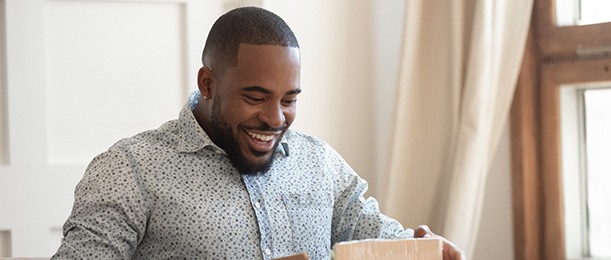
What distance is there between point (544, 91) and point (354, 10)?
0.63m

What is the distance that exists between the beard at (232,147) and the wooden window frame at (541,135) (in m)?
1.13

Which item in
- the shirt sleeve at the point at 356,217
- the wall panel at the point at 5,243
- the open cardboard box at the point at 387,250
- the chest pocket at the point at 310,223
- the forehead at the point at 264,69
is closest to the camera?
the open cardboard box at the point at 387,250

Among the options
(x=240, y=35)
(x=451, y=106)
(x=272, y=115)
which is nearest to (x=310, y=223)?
(x=272, y=115)

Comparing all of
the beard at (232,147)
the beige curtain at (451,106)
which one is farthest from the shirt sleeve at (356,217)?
the beige curtain at (451,106)

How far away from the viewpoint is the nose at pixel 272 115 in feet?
5.51

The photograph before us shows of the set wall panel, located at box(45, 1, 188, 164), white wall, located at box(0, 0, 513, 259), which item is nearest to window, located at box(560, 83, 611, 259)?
white wall, located at box(0, 0, 513, 259)

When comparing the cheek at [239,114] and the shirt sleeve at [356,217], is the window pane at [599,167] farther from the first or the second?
the cheek at [239,114]

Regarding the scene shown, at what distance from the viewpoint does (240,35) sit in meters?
1.71

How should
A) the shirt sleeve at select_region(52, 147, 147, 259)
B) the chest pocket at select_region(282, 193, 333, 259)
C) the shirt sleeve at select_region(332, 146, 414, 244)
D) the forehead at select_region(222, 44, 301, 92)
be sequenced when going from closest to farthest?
the shirt sleeve at select_region(52, 147, 147, 259)
the forehead at select_region(222, 44, 301, 92)
the chest pocket at select_region(282, 193, 333, 259)
the shirt sleeve at select_region(332, 146, 414, 244)

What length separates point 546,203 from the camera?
2.69 meters

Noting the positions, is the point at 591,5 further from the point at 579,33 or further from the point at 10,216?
the point at 10,216

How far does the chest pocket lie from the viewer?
1.79 meters

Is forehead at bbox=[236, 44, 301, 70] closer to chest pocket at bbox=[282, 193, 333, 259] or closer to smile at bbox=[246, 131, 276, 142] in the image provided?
smile at bbox=[246, 131, 276, 142]

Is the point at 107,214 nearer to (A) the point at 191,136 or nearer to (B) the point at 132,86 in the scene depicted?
(A) the point at 191,136
